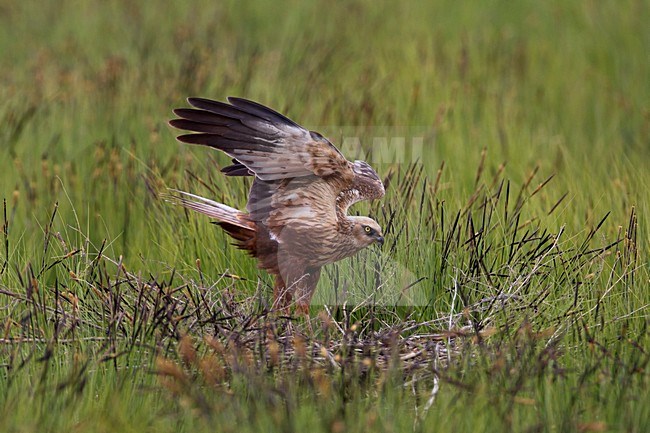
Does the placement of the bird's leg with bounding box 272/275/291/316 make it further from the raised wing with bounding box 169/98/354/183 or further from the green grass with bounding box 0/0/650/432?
the raised wing with bounding box 169/98/354/183

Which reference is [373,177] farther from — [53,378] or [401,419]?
[53,378]

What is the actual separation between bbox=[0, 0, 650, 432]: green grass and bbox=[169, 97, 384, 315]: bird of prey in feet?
0.72

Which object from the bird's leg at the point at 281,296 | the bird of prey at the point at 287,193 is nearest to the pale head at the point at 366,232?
the bird of prey at the point at 287,193

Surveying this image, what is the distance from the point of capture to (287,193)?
400cm

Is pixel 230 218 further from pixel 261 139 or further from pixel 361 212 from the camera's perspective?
pixel 361 212

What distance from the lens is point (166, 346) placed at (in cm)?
396

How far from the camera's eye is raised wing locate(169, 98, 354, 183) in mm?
3869

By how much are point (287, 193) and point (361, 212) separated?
999 mm

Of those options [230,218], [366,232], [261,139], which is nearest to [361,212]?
[366,232]

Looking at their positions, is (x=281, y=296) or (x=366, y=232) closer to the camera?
(x=366, y=232)

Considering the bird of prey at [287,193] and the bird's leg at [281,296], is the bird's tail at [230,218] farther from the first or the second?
the bird's leg at [281,296]

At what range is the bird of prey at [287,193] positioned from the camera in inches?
153

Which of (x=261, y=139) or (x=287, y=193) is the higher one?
(x=261, y=139)

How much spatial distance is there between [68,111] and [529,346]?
447cm
